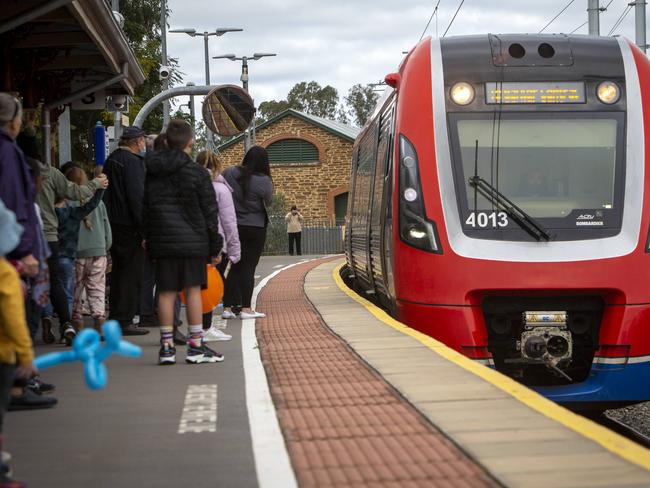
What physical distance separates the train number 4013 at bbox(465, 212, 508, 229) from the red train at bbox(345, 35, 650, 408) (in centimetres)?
1

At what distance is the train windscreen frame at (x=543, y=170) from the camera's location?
8945mm

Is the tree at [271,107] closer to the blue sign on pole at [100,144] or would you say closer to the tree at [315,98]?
the tree at [315,98]

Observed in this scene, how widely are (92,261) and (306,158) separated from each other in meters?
42.1

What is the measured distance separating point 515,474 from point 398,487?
19.2 inches

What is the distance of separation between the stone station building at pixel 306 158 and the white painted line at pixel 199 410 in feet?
144

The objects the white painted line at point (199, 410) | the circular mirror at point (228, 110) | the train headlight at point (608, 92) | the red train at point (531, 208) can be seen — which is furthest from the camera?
the circular mirror at point (228, 110)

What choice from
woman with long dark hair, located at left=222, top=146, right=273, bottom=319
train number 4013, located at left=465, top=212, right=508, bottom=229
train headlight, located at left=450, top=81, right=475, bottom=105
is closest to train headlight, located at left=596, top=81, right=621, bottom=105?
train headlight, located at left=450, top=81, right=475, bottom=105

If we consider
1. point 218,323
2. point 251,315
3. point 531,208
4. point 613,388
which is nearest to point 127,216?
point 218,323

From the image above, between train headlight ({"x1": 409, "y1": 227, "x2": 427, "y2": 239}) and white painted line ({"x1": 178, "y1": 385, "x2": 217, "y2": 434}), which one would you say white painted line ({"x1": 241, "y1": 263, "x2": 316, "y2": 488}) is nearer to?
white painted line ({"x1": 178, "y1": 385, "x2": 217, "y2": 434})

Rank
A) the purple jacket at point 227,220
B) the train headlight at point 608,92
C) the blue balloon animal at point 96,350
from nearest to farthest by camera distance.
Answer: the blue balloon animal at point 96,350 → the train headlight at point 608,92 → the purple jacket at point 227,220

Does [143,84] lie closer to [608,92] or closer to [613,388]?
[608,92]

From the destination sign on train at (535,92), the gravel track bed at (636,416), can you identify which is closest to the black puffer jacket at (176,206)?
the destination sign on train at (535,92)

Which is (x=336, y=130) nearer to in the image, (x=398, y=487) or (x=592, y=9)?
(x=592, y=9)

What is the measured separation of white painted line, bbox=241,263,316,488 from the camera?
4.65m
